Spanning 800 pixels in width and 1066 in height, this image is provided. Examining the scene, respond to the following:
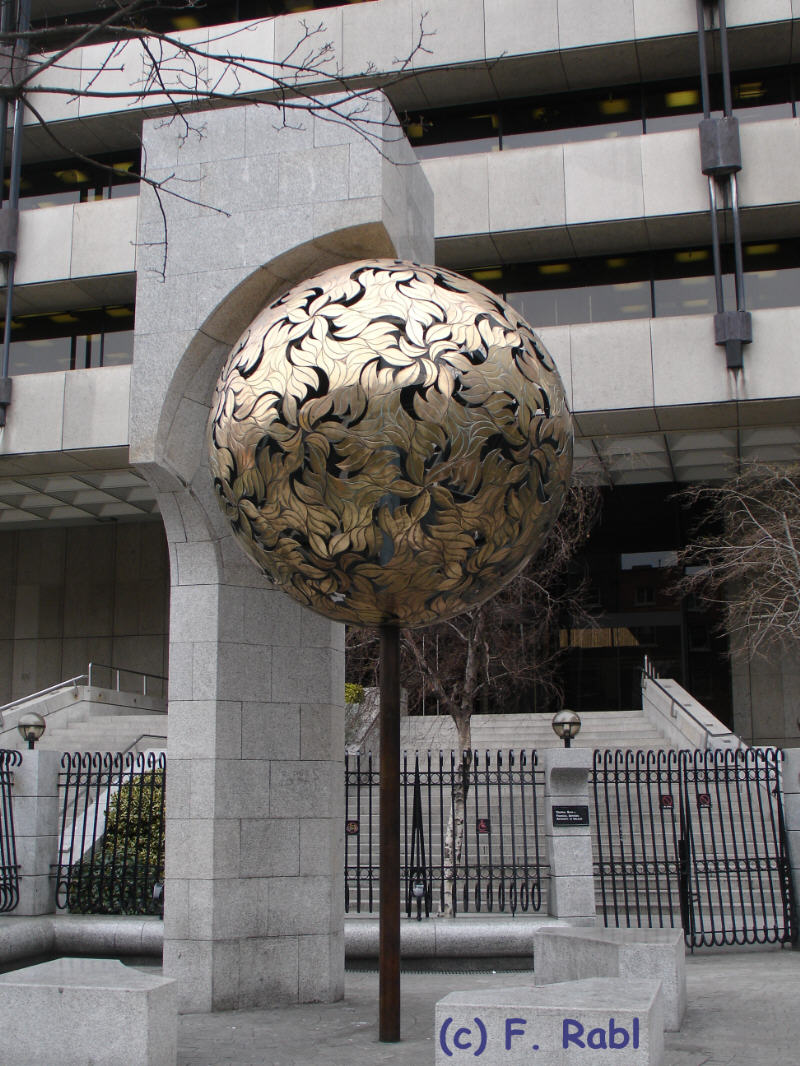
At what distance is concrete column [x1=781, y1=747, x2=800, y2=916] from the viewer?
Answer: 12.4 metres

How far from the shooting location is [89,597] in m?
34.9

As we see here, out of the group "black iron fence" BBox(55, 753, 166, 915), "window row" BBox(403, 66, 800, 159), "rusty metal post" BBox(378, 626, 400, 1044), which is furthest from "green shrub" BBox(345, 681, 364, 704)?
"rusty metal post" BBox(378, 626, 400, 1044)

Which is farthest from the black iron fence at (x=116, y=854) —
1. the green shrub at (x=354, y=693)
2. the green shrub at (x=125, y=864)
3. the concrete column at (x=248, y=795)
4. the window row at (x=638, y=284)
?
the window row at (x=638, y=284)

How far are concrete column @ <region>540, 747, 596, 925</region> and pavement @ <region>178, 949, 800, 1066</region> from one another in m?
1.66

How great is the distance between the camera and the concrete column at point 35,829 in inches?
464

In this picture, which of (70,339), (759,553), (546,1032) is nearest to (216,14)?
(70,339)

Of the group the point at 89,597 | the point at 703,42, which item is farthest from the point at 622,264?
the point at 89,597

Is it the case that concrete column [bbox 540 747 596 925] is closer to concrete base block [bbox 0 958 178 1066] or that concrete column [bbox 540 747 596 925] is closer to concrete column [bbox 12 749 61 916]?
concrete column [bbox 12 749 61 916]

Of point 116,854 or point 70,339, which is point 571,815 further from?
point 70,339

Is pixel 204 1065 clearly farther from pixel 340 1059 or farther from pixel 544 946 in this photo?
pixel 544 946

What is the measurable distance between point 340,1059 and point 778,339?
20.4 m

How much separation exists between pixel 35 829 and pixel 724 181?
20659 millimetres

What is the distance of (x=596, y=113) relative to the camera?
2808cm

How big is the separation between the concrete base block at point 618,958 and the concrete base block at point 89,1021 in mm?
2958
